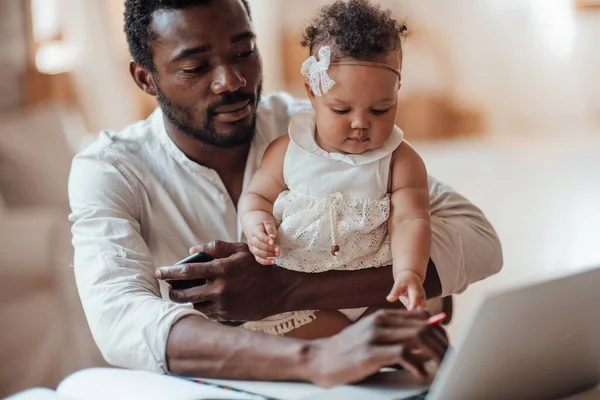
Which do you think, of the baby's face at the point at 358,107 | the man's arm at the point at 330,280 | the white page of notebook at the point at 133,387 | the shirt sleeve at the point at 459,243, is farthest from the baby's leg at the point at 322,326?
the white page of notebook at the point at 133,387

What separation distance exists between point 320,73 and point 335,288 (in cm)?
41

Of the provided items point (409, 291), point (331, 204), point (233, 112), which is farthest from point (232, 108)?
point (409, 291)

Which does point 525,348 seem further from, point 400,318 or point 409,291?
point 409,291

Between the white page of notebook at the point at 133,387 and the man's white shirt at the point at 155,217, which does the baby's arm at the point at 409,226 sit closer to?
the man's white shirt at the point at 155,217

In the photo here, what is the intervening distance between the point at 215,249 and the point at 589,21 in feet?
20.6

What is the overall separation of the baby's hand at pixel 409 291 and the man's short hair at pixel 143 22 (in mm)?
713

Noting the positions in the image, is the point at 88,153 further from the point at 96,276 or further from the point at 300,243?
the point at 300,243

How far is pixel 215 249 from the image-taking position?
164 centimetres

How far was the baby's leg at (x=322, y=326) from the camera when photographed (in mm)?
1735

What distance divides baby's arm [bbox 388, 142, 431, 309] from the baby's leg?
0.24m

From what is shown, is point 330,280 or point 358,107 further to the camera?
point 330,280

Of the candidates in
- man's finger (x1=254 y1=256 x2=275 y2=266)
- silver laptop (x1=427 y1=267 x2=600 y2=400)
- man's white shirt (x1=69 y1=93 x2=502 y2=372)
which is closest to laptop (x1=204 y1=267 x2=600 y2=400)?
silver laptop (x1=427 y1=267 x2=600 y2=400)

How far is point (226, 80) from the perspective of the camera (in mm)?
1745

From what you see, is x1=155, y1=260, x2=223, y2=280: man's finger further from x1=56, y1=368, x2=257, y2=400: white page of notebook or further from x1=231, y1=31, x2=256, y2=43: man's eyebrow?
x1=231, y1=31, x2=256, y2=43: man's eyebrow
